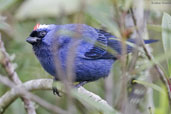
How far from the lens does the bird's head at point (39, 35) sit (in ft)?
11.2

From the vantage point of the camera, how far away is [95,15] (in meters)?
1.86

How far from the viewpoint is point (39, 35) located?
11.3ft

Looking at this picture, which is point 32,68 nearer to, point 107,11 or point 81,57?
point 81,57

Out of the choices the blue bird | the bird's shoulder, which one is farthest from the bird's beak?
the bird's shoulder

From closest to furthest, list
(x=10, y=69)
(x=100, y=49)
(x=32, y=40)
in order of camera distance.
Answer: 1. (x=10, y=69)
2. (x=32, y=40)
3. (x=100, y=49)

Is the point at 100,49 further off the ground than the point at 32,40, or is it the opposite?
the point at 32,40

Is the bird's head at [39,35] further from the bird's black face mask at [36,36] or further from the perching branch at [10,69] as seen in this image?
the perching branch at [10,69]

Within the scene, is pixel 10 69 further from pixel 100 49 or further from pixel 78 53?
pixel 100 49

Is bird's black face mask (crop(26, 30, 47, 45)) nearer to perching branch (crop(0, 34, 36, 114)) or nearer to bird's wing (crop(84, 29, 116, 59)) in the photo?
perching branch (crop(0, 34, 36, 114))

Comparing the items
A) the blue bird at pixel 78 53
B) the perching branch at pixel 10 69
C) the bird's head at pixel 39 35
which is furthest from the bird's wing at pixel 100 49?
the perching branch at pixel 10 69

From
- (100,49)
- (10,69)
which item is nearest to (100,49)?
(100,49)

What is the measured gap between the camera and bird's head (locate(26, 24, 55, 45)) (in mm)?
3404

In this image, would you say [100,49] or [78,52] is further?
[100,49]

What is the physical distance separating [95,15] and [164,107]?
0.64 meters
